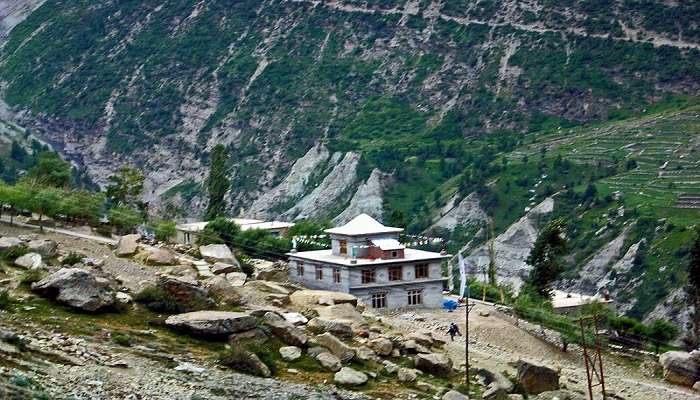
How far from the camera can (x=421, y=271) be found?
7200cm

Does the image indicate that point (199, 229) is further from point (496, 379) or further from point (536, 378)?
point (496, 379)

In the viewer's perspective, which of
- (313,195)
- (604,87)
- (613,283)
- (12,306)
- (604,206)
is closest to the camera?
(12,306)

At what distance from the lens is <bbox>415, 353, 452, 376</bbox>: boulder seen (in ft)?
175

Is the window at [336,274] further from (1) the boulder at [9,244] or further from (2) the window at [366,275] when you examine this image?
(1) the boulder at [9,244]

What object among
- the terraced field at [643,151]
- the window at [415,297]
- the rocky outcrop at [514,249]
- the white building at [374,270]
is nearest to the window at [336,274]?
the white building at [374,270]

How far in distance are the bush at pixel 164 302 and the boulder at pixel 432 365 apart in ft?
24.2

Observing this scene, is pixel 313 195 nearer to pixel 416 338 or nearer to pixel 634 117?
pixel 634 117

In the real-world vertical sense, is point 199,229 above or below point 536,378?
above

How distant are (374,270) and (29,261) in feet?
62.3

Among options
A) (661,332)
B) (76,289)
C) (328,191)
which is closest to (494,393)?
(76,289)

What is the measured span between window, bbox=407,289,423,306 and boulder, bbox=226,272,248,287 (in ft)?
29.5

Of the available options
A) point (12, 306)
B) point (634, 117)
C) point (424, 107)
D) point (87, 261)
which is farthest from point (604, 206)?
point (12, 306)

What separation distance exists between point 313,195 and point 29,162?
31395 mm

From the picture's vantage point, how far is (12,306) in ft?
159
